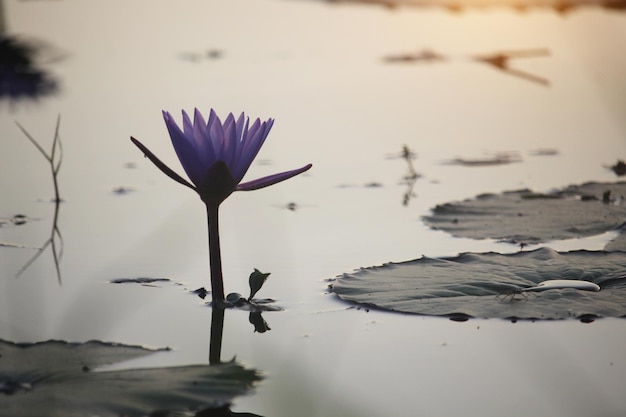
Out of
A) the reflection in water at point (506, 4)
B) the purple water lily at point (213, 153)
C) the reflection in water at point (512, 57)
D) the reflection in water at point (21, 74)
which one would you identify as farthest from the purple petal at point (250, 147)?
the reflection in water at point (506, 4)

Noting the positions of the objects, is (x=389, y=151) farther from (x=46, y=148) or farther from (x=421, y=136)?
(x=46, y=148)

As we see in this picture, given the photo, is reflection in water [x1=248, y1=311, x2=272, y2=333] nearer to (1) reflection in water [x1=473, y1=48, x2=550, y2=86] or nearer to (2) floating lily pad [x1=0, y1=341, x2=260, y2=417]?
(2) floating lily pad [x1=0, y1=341, x2=260, y2=417]

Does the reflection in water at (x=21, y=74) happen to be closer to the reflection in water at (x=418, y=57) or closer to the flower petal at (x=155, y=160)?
the reflection in water at (x=418, y=57)

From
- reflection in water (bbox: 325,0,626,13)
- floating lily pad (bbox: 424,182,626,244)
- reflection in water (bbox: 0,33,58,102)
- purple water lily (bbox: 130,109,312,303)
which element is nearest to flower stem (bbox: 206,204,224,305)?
purple water lily (bbox: 130,109,312,303)

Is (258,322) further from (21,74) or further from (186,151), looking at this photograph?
(21,74)

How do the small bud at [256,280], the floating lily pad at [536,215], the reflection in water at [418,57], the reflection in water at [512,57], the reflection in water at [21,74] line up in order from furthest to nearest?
the reflection in water at [418,57] < the reflection in water at [512,57] < the reflection in water at [21,74] < the floating lily pad at [536,215] < the small bud at [256,280]

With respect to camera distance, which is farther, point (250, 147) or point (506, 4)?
point (506, 4)

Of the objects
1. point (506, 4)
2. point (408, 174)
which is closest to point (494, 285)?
point (408, 174)
